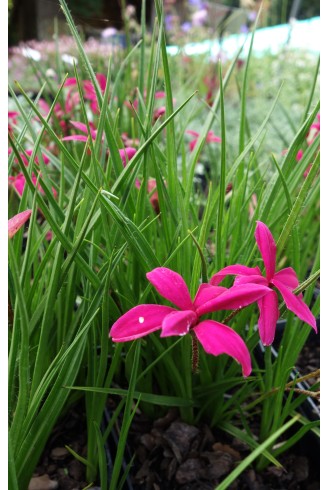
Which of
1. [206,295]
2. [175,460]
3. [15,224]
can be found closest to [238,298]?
[206,295]

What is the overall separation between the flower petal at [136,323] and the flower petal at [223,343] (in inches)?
1.2

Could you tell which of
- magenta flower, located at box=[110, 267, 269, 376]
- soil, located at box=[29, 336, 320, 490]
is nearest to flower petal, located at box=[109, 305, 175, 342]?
magenta flower, located at box=[110, 267, 269, 376]

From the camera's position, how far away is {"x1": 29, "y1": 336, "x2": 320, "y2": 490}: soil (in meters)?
0.58

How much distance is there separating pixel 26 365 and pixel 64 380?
67 millimetres

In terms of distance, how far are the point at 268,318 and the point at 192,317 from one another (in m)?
0.06

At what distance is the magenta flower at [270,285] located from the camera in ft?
1.14

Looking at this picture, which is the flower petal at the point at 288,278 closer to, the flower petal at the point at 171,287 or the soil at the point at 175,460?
the flower petal at the point at 171,287

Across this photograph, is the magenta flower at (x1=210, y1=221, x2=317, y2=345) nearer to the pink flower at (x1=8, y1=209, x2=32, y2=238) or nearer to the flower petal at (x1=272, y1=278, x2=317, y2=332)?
the flower petal at (x1=272, y1=278, x2=317, y2=332)

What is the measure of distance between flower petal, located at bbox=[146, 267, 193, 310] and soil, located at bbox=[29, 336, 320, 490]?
33 cm

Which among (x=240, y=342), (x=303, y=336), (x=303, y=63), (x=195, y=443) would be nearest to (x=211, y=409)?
(x=195, y=443)

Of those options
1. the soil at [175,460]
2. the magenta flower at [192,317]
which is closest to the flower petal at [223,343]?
the magenta flower at [192,317]

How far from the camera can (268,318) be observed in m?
0.35

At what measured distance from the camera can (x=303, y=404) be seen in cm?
71

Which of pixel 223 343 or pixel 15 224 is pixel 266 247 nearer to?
pixel 223 343
